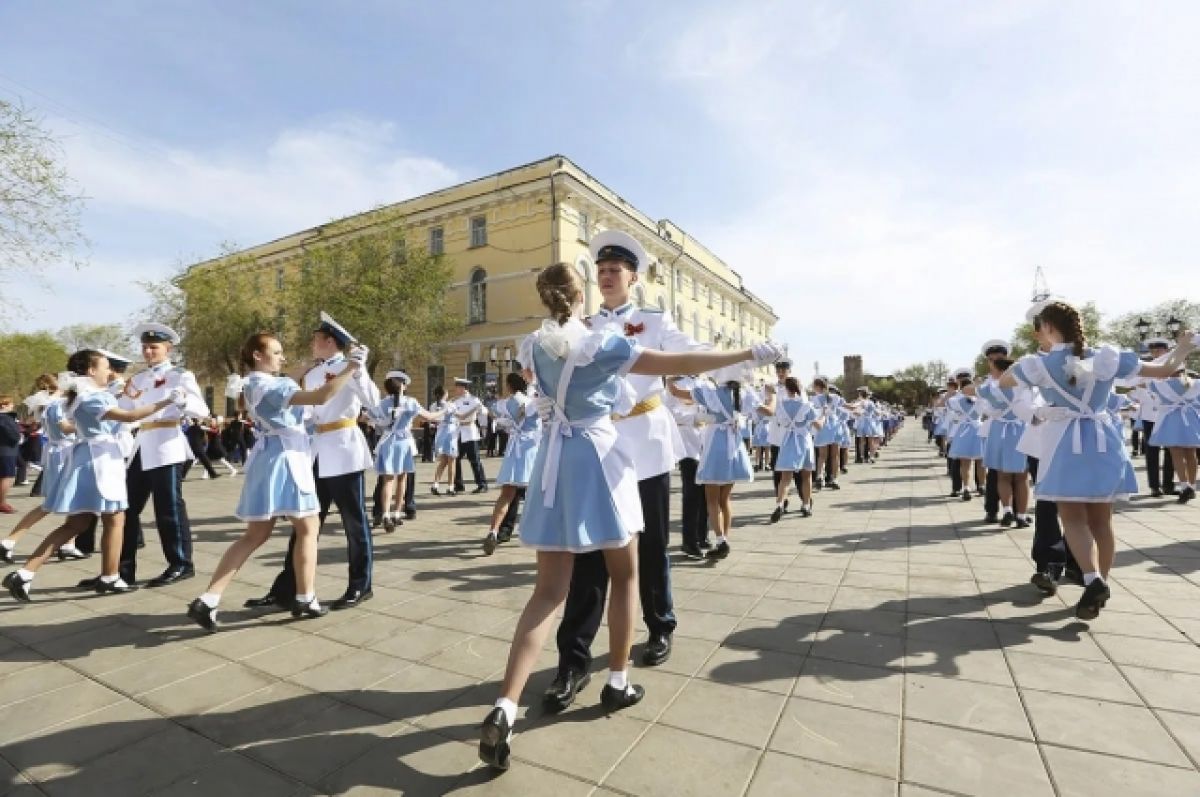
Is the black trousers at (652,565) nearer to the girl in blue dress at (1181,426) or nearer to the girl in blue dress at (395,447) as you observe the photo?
the girl in blue dress at (395,447)

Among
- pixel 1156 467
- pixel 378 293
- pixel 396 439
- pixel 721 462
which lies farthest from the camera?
pixel 378 293

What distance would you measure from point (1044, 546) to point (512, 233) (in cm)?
2661

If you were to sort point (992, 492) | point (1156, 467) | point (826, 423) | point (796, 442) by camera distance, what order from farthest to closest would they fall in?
point (826, 423) → point (1156, 467) → point (796, 442) → point (992, 492)

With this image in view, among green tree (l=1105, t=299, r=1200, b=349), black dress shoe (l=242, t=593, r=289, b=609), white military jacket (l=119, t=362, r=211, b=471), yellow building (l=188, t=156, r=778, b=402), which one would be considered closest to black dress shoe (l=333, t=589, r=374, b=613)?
black dress shoe (l=242, t=593, r=289, b=609)

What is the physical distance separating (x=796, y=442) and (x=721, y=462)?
2.92 metres

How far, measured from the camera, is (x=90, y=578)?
5.36 metres

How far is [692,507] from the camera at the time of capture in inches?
233

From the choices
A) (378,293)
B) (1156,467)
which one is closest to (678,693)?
(1156,467)

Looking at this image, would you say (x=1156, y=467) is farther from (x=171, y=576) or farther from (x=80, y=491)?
(x=80, y=491)

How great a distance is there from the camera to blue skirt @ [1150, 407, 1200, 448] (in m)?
8.64

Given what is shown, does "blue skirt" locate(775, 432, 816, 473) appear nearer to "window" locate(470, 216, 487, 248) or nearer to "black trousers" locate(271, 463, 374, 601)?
"black trousers" locate(271, 463, 374, 601)

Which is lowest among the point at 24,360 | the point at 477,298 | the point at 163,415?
the point at 163,415

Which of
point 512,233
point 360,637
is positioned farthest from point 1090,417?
point 512,233

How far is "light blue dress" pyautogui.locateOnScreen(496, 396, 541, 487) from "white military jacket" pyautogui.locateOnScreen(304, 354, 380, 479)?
85.0 inches
